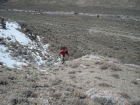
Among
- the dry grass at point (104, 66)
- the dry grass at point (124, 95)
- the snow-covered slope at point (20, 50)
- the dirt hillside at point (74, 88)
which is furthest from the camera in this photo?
the snow-covered slope at point (20, 50)

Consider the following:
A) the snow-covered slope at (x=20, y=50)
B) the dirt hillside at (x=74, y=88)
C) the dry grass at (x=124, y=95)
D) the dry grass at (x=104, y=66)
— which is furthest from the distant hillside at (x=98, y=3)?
the dry grass at (x=124, y=95)

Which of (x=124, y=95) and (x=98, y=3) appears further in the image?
(x=98, y=3)

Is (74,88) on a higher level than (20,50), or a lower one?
lower

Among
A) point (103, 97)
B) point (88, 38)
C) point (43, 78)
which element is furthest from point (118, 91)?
point (88, 38)

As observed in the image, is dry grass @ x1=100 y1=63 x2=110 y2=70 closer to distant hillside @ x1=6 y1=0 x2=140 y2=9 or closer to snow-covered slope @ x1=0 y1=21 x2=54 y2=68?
snow-covered slope @ x1=0 y1=21 x2=54 y2=68

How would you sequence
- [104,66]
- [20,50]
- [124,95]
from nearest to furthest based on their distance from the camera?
[124,95]
[104,66]
[20,50]

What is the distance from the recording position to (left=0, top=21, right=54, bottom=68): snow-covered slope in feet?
50.2

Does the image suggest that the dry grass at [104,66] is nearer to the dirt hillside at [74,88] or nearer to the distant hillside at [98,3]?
the dirt hillside at [74,88]

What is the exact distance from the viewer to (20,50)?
1769 centimetres

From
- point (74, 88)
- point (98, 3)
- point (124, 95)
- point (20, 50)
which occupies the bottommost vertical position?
point (124, 95)

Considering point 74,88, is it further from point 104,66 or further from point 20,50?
point 20,50

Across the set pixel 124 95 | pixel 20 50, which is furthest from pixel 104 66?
pixel 20 50

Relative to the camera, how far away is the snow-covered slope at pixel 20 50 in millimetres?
15286

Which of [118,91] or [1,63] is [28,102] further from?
[1,63]
